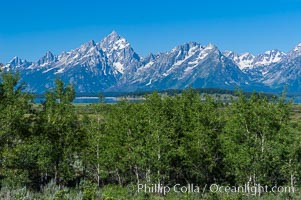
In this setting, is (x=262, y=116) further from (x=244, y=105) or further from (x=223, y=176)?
(x=223, y=176)

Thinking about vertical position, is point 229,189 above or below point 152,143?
below

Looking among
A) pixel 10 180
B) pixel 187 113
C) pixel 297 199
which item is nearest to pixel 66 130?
pixel 10 180

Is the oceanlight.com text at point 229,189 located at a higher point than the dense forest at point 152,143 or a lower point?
lower

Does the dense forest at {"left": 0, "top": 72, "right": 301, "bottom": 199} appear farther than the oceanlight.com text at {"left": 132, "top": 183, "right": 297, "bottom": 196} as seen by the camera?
No

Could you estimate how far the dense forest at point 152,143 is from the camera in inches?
2089

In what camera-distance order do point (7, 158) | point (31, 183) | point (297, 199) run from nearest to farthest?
point (297, 199)
point (7, 158)
point (31, 183)

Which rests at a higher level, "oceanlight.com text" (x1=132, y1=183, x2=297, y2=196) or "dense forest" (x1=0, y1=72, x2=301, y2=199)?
"dense forest" (x1=0, y1=72, x2=301, y2=199)

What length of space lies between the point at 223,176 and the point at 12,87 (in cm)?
3412

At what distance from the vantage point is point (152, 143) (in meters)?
56.4

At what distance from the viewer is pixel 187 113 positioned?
62.4 m

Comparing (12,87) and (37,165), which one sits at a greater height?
(12,87)

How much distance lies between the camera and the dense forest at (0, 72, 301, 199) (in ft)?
174

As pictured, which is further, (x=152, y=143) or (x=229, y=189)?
(x=152, y=143)

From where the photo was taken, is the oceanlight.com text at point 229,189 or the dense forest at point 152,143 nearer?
the dense forest at point 152,143
